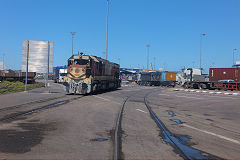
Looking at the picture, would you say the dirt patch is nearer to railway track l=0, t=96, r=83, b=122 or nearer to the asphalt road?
the asphalt road

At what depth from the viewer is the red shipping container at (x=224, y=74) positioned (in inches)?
1594

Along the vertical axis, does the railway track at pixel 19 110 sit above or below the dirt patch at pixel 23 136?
above

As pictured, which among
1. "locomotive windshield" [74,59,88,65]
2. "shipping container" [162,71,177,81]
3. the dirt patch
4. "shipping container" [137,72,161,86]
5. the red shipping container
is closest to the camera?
the dirt patch

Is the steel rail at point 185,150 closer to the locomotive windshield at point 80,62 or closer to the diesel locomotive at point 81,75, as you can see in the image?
the diesel locomotive at point 81,75

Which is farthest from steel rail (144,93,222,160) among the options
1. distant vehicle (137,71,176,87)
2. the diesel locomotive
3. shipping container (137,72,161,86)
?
shipping container (137,72,161,86)

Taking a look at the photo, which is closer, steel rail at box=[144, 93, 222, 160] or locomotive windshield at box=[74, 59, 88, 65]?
steel rail at box=[144, 93, 222, 160]

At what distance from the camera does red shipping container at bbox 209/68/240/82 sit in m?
40.5

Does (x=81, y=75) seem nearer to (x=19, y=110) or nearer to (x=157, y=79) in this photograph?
(x=19, y=110)

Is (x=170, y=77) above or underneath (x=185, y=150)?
above

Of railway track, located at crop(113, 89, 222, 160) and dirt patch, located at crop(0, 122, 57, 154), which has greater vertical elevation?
dirt patch, located at crop(0, 122, 57, 154)

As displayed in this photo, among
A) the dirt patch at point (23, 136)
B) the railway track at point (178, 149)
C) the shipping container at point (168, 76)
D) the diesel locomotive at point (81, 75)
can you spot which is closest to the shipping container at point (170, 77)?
the shipping container at point (168, 76)

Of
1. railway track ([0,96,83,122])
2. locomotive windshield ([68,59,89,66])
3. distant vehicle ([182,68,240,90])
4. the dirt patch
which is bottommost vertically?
the dirt patch

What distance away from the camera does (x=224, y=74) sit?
41.8 m

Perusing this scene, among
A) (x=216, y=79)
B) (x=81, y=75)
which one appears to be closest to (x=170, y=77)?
(x=216, y=79)
